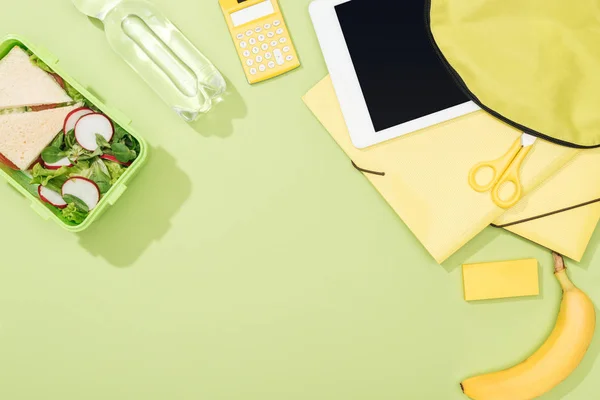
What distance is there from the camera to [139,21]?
742 mm

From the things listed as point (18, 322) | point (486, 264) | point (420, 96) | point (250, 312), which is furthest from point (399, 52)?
point (18, 322)

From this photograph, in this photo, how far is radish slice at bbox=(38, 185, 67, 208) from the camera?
698 mm

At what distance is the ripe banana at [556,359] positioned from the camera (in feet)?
2.32

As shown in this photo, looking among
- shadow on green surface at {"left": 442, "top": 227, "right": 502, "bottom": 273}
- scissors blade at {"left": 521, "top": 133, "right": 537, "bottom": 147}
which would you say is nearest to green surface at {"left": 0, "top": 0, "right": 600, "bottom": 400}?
shadow on green surface at {"left": 442, "top": 227, "right": 502, "bottom": 273}

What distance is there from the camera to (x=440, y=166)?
72 centimetres

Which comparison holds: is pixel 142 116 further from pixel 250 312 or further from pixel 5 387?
pixel 5 387

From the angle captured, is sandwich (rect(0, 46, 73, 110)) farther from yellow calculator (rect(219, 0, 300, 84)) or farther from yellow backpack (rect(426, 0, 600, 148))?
yellow backpack (rect(426, 0, 600, 148))

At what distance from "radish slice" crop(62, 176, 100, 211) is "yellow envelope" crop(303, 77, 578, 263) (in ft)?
1.01

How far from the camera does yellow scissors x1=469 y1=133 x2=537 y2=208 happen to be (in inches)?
27.6

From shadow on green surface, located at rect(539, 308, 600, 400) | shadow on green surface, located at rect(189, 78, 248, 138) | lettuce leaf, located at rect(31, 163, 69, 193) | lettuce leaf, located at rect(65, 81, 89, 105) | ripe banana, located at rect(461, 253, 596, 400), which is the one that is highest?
lettuce leaf, located at rect(65, 81, 89, 105)

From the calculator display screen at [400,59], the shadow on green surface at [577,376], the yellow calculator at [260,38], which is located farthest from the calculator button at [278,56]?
the shadow on green surface at [577,376]

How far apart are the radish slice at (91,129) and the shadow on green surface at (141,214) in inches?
3.0

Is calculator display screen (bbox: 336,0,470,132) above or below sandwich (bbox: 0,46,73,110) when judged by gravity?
below

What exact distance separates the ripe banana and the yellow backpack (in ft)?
0.62
